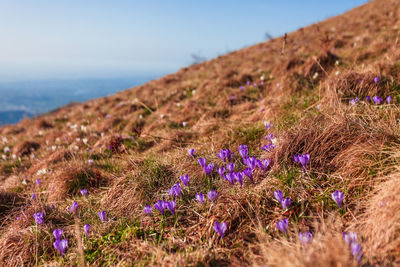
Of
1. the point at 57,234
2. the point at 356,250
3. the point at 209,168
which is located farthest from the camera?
the point at 209,168

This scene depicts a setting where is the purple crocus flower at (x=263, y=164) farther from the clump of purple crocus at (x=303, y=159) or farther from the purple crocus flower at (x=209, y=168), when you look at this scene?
the purple crocus flower at (x=209, y=168)

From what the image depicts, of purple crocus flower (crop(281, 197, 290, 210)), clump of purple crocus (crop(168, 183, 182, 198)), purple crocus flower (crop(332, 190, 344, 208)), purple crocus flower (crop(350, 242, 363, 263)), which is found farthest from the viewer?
clump of purple crocus (crop(168, 183, 182, 198))

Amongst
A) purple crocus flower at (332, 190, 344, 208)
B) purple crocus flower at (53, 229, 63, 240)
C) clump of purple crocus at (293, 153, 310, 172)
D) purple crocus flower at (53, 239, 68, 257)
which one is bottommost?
purple crocus flower at (53, 239, 68, 257)

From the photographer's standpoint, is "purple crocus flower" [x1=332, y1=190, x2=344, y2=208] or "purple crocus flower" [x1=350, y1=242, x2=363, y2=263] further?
"purple crocus flower" [x1=332, y1=190, x2=344, y2=208]

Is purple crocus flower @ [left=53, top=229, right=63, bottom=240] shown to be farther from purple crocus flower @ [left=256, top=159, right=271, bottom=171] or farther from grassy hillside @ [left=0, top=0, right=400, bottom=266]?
purple crocus flower @ [left=256, top=159, right=271, bottom=171]

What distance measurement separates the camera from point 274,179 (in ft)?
9.04

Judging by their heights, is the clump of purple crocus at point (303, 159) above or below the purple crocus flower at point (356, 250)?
above

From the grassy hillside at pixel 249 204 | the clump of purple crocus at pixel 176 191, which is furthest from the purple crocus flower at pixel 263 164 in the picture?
the clump of purple crocus at pixel 176 191

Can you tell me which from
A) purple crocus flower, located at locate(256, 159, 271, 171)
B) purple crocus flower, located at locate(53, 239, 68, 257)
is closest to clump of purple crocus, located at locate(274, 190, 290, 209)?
purple crocus flower, located at locate(256, 159, 271, 171)

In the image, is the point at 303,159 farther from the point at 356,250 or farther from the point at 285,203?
the point at 356,250

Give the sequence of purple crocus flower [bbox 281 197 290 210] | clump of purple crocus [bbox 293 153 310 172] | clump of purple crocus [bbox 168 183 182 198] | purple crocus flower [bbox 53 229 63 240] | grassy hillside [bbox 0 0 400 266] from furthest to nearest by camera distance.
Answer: clump of purple crocus [bbox 168 183 182 198] → clump of purple crocus [bbox 293 153 310 172] → purple crocus flower [bbox 53 229 63 240] → purple crocus flower [bbox 281 197 290 210] → grassy hillside [bbox 0 0 400 266]

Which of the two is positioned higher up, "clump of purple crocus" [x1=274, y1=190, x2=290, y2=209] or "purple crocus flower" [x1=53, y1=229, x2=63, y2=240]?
"clump of purple crocus" [x1=274, y1=190, x2=290, y2=209]

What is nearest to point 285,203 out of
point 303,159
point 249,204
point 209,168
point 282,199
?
point 282,199

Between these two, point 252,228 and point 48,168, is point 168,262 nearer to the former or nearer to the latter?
point 252,228
